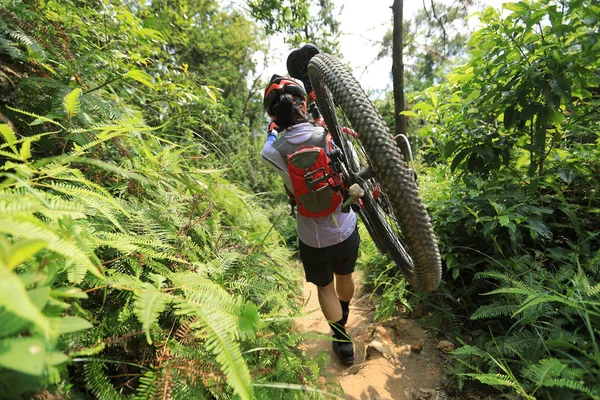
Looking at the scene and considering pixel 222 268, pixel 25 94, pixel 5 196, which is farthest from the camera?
pixel 222 268

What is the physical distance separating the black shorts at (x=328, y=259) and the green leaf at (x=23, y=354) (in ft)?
5.84

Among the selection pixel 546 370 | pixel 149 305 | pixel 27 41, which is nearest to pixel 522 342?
pixel 546 370

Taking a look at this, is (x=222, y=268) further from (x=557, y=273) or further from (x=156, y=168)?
(x=557, y=273)


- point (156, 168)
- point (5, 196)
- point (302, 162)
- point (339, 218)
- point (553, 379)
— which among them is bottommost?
point (553, 379)

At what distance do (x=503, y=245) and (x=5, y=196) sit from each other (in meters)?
2.98

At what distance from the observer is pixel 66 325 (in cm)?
61

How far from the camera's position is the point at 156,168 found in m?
1.73

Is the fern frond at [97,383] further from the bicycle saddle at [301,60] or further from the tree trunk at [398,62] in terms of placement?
the tree trunk at [398,62]

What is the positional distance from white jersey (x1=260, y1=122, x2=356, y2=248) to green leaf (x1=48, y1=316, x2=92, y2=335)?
1.50 m

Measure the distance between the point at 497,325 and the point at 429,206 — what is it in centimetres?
126

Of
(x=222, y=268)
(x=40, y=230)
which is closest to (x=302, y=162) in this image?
(x=222, y=268)

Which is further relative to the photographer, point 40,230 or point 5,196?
point 5,196

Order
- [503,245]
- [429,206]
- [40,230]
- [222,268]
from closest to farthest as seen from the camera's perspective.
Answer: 1. [40,230]
2. [222,268]
3. [503,245]
4. [429,206]

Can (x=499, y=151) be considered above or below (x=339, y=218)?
above
